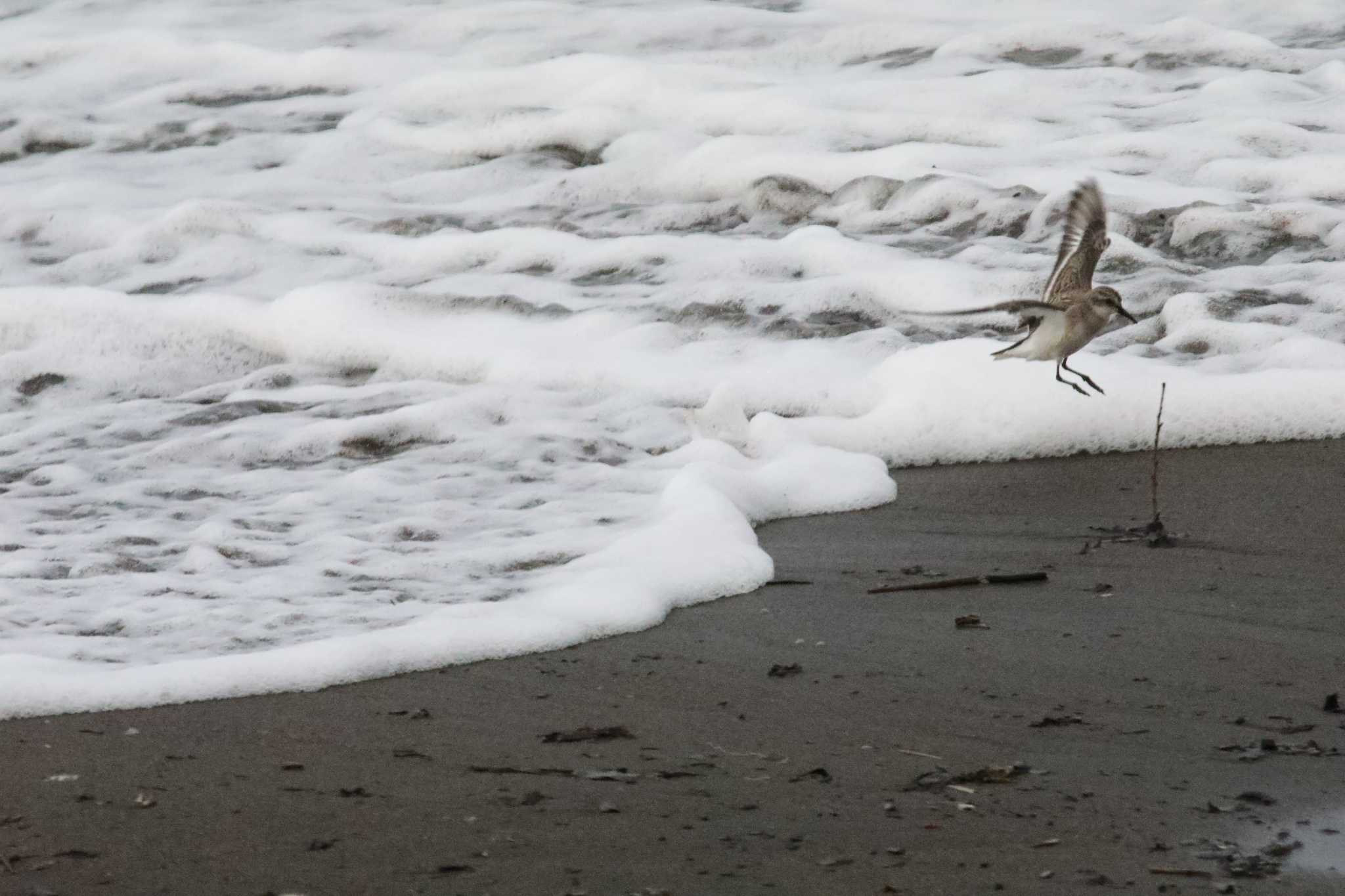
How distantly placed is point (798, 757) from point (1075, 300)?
87.0 inches

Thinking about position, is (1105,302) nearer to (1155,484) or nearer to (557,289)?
(1155,484)

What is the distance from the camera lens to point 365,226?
750 centimetres

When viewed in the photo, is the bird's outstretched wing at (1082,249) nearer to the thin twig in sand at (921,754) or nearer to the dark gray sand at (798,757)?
the dark gray sand at (798,757)

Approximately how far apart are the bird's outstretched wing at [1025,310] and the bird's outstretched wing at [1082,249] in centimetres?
14

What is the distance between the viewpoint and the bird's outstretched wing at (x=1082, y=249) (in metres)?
4.50

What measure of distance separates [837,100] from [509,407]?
411 centimetres

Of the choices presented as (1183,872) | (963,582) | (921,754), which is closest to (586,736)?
(921,754)

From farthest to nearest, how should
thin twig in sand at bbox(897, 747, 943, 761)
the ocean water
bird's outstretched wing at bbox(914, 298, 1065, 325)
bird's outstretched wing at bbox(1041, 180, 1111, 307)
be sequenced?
bird's outstretched wing at bbox(1041, 180, 1111, 307) < the ocean water < bird's outstretched wing at bbox(914, 298, 1065, 325) < thin twig in sand at bbox(897, 747, 943, 761)

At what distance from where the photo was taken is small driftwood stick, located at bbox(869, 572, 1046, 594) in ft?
11.5

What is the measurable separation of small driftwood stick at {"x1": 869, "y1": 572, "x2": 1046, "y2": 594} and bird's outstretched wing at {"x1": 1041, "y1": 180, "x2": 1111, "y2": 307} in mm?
1164

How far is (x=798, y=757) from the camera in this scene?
2541 mm

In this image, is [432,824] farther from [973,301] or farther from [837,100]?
[837,100]

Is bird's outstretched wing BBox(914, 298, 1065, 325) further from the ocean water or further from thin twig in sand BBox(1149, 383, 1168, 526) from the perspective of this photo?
the ocean water

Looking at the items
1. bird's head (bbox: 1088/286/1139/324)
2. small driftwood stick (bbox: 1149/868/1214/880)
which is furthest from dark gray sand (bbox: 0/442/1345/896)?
bird's head (bbox: 1088/286/1139/324)
